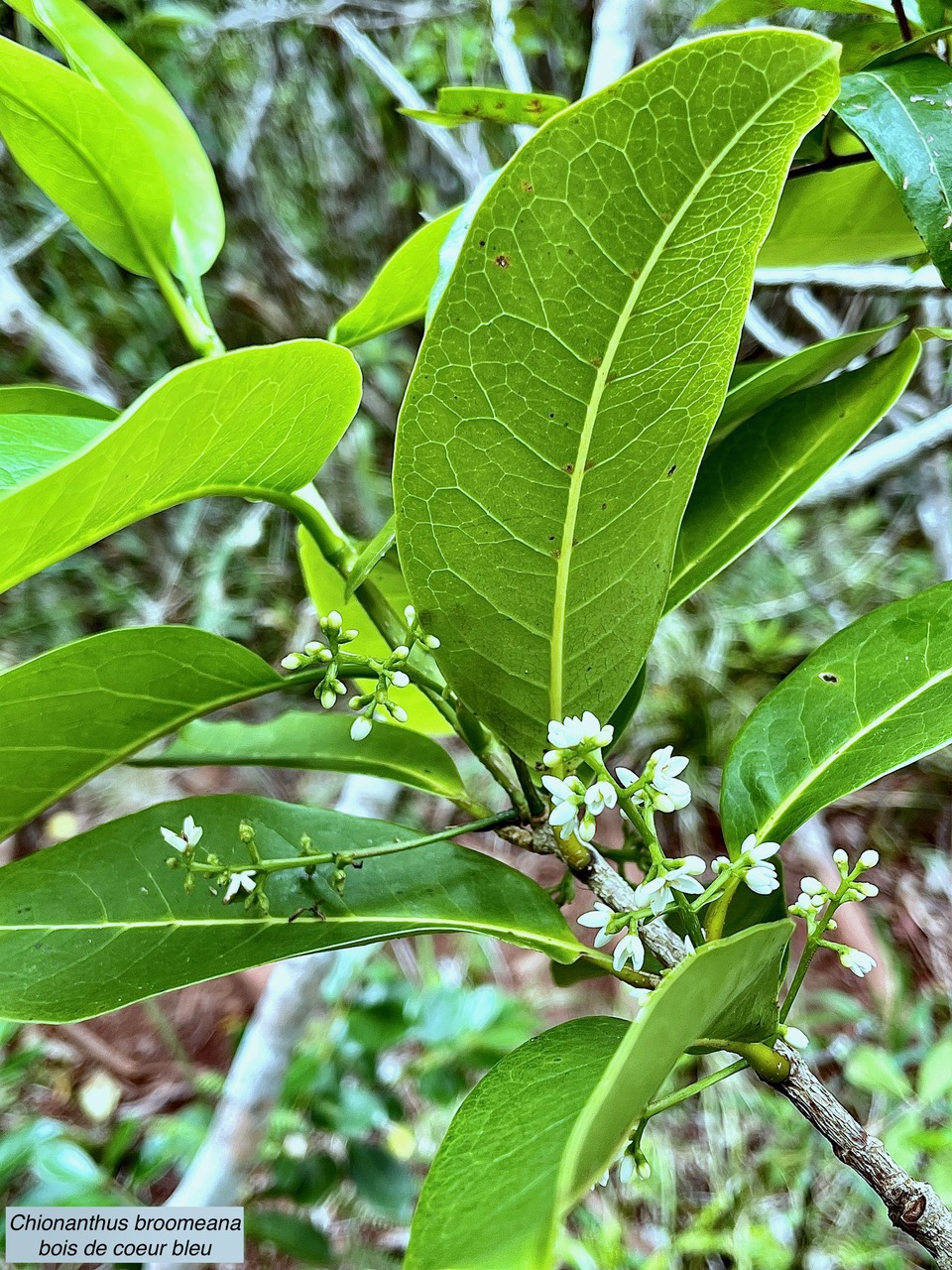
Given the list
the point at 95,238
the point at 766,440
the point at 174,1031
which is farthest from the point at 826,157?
the point at 174,1031

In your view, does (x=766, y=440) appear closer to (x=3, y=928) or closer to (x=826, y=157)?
(x=826, y=157)

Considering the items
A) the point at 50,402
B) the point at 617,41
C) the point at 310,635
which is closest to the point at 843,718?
the point at 50,402

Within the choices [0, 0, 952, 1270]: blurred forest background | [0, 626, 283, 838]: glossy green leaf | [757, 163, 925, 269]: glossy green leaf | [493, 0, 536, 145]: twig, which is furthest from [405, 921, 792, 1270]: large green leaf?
[493, 0, 536, 145]: twig

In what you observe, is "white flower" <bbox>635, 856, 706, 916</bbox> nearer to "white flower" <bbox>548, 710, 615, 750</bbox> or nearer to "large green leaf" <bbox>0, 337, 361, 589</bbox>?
"white flower" <bbox>548, 710, 615, 750</bbox>

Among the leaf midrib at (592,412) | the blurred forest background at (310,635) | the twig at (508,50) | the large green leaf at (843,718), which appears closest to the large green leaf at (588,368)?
the leaf midrib at (592,412)

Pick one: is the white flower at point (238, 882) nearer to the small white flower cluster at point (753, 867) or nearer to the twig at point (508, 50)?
the small white flower cluster at point (753, 867)

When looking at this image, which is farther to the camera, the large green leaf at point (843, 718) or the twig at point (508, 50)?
the twig at point (508, 50)
